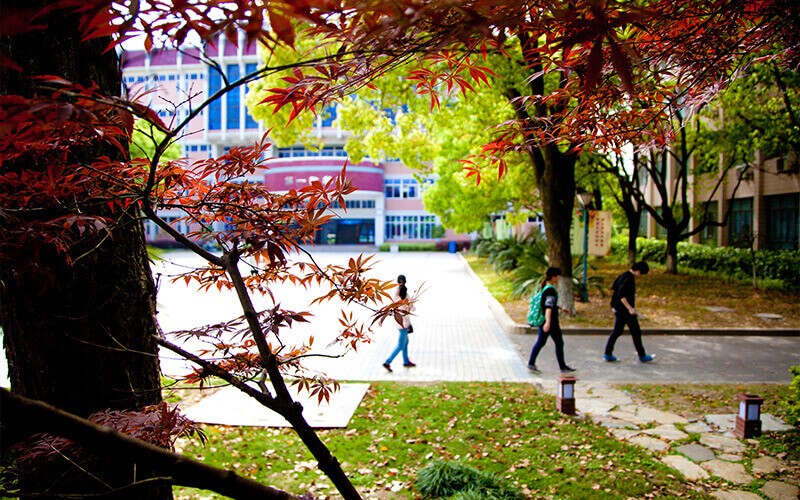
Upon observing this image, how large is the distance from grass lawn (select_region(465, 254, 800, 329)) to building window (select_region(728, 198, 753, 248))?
5.05 meters

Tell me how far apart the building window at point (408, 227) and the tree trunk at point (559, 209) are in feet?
126

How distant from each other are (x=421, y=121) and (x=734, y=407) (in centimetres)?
1204

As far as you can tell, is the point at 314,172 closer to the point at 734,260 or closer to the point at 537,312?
the point at 734,260

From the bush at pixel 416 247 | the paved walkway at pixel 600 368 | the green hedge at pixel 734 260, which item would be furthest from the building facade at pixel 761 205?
the bush at pixel 416 247

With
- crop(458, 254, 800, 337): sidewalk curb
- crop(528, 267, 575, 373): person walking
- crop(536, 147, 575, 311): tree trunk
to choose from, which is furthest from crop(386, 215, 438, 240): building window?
crop(528, 267, 575, 373): person walking

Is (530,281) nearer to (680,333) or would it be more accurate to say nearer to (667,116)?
(680,333)

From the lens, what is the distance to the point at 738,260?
66.2 ft

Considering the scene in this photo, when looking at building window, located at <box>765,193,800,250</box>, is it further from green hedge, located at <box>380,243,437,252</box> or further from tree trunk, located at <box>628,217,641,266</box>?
green hedge, located at <box>380,243,437,252</box>

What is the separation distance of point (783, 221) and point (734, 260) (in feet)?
10.9

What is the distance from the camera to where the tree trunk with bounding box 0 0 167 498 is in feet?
8.82

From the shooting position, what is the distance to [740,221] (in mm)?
25016

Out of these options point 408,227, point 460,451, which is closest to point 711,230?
point 460,451

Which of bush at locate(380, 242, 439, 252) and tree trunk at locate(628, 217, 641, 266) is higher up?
tree trunk at locate(628, 217, 641, 266)

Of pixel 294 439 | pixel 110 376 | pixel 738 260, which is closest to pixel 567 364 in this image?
pixel 294 439
